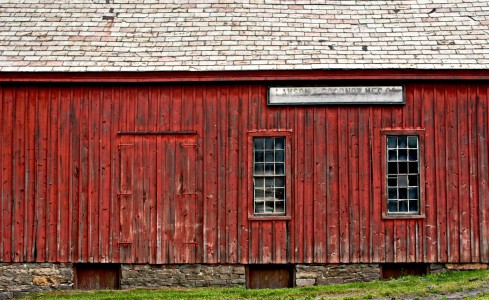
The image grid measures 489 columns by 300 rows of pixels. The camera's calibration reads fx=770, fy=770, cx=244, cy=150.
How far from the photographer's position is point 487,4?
56.6ft

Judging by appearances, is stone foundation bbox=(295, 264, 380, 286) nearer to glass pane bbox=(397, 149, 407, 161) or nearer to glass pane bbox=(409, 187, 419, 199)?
glass pane bbox=(409, 187, 419, 199)

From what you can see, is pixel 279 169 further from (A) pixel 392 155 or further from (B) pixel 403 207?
(B) pixel 403 207

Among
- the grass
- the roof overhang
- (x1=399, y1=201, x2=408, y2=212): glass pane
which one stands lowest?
the grass

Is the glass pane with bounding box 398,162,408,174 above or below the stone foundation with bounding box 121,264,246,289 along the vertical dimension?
above

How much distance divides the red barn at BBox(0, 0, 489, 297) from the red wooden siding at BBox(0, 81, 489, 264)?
0.09 feet

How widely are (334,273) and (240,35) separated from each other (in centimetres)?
532

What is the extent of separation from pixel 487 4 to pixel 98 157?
9.22 metres

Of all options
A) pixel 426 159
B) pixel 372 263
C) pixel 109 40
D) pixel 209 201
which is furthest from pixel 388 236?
pixel 109 40

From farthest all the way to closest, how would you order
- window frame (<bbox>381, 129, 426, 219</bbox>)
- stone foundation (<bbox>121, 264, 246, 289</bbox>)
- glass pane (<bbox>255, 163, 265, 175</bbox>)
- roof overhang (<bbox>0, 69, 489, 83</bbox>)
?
glass pane (<bbox>255, 163, 265, 175</bbox>) < stone foundation (<bbox>121, 264, 246, 289</bbox>) < window frame (<bbox>381, 129, 426, 219</bbox>) < roof overhang (<bbox>0, 69, 489, 83</bbox>)

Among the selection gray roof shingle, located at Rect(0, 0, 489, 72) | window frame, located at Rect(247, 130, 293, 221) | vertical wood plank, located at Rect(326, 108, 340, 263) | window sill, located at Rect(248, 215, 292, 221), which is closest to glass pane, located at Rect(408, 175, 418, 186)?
vertical wood plank, located at Rect(326, 108, 340, 263)

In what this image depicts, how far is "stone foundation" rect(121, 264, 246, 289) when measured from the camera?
600 inches

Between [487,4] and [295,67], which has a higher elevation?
[487,4]

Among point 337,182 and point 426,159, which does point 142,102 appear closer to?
point 337,182

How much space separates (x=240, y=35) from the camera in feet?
53.5
